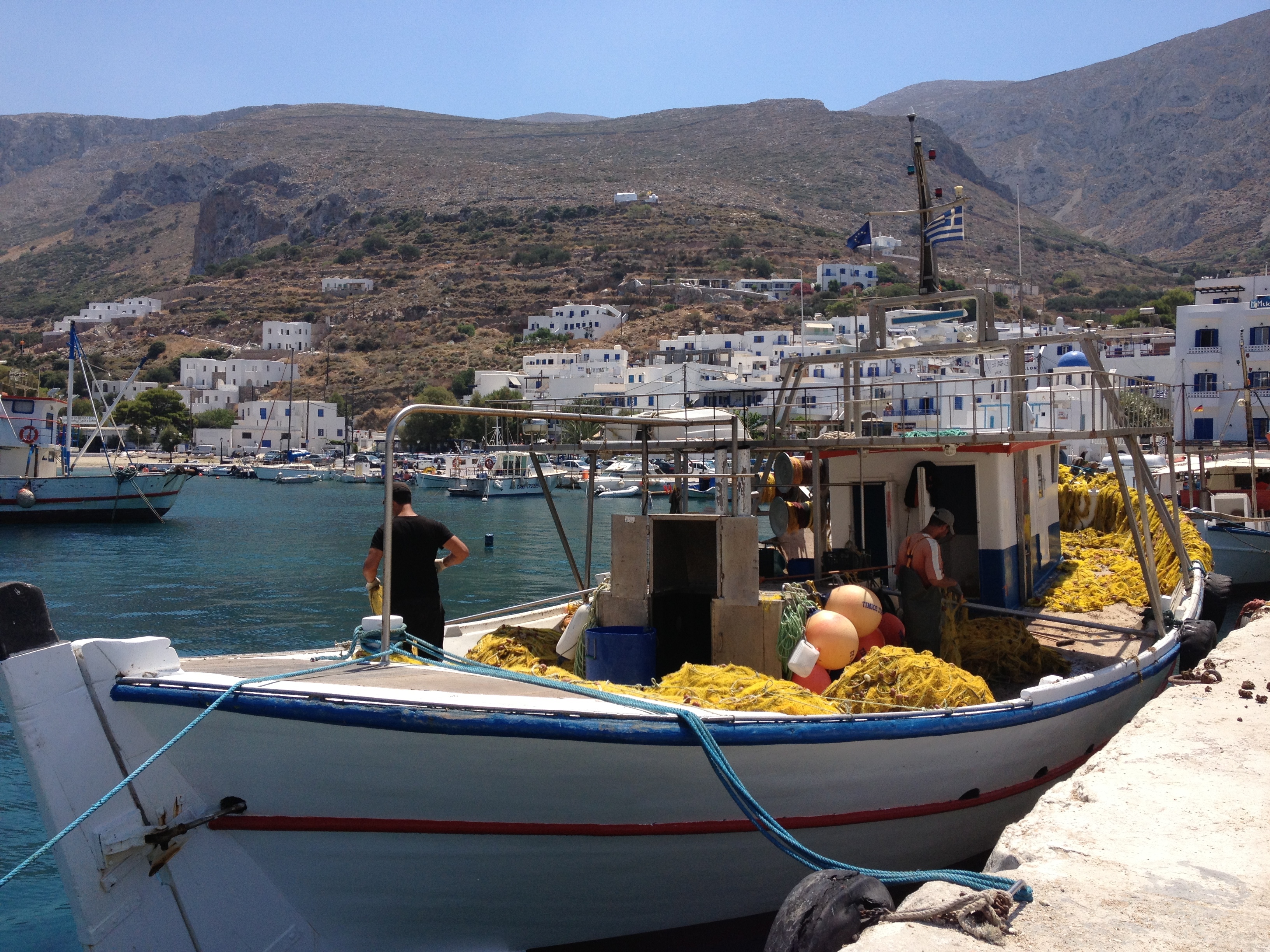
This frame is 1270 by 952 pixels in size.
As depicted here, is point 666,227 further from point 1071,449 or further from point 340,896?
point 340,896

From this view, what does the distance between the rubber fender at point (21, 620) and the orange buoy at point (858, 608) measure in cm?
504

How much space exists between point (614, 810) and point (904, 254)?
173 meters

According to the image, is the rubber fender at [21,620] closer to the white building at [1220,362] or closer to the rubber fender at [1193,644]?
the rubber fender at [1193,644]

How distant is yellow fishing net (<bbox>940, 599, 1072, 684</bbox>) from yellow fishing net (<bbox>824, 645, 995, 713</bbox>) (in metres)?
1.42

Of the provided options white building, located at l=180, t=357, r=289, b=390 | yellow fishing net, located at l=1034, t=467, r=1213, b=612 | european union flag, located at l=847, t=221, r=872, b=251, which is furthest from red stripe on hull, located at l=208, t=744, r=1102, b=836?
white building, located at l=180, t=357, r=289, b=390

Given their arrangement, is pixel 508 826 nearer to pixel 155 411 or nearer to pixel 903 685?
pixel 903 685

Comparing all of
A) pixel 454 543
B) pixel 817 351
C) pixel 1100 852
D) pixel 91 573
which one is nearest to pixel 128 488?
pixel 91 573

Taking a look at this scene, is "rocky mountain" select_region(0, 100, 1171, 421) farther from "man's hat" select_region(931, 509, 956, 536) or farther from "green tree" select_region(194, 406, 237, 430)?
"man's hat" select_region(931, 509, 956, 536)

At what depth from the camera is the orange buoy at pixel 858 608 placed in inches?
300

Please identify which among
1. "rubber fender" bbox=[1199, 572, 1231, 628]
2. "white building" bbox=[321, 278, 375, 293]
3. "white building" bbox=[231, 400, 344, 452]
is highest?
"white building" bbox=[321, 278, 375, 293]

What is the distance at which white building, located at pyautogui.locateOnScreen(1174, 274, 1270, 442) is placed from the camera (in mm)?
49688

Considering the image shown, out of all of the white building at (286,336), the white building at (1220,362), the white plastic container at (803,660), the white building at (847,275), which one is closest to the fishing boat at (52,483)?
the white plastic container at (803,660)

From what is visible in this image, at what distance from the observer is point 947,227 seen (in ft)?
36.1

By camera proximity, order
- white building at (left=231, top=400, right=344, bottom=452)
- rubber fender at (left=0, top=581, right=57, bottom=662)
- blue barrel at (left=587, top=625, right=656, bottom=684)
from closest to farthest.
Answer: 1. rubber fender at (left=0, top=581, right=57, bottom=662)
2. blue barrel at (left=587, top=625, right=656, bottom=684)
3. white building at (left=231, top=400, right=344, bottom=452)
